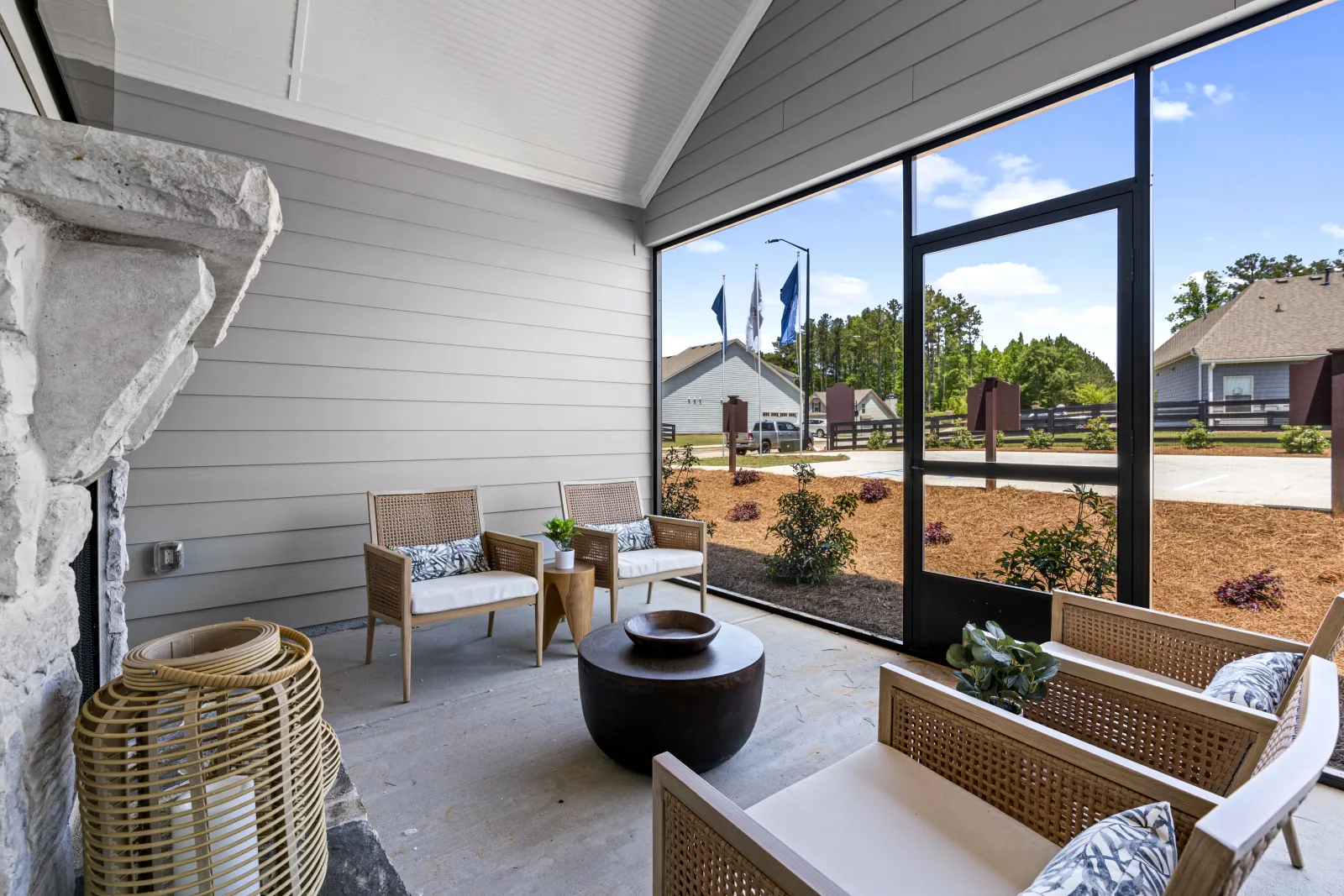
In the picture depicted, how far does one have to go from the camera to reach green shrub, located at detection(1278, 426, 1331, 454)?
221cm

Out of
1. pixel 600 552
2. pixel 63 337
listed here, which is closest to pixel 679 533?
pixel 600 552

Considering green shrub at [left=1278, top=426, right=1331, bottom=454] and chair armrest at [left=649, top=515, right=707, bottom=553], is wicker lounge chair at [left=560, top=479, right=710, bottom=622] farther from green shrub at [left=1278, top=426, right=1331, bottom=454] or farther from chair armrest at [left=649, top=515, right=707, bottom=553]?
green shrub at [left=1278, top=426, right=1331, bottom=454]

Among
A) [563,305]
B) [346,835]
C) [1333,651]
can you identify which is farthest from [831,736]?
[563,305]

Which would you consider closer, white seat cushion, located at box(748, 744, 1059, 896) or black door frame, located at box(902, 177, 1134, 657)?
white seat cushion, located at box(748, 744, 1059, 896)

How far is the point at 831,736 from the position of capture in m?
2.48

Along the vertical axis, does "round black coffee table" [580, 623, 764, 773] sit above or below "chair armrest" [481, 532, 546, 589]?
below

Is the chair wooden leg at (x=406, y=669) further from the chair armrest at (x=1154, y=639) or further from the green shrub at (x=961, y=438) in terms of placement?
the green shrub at (x=961, y=438)

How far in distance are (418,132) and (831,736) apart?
399cm

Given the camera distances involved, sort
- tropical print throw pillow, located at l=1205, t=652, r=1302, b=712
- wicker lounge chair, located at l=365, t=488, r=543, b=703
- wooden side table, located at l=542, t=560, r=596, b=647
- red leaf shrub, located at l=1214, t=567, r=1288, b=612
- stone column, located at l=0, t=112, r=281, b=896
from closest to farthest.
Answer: stone column, located at l=0, t=112, r=281, b=896 < tropical print throw pillow, located at l=1205, t=652, r=1302, b=712 < red leaf shrub, located at l=1214, t=567, r=1288, b=612 < wicker lounge chair, located at l=365, t=488, r=543, b=703 < wooden side table, located at l=542, t=560, r=596, b=647

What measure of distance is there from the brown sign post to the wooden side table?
1.47 meters

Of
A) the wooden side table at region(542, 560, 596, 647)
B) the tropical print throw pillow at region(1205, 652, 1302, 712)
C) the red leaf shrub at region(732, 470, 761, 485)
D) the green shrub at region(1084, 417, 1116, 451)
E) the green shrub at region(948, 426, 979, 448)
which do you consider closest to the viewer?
the tropical print throw pillow at region(1205, 652, 1302, 712)

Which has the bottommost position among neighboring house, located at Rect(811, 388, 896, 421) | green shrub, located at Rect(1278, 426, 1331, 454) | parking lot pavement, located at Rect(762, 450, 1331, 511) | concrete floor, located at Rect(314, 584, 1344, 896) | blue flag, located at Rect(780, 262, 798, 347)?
concrete floor, located at Rect(314, 584, 1344, 896)

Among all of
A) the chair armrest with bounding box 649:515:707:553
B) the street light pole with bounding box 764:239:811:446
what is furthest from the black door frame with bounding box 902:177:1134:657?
the chair armrest with bounding box 649:515:707:553

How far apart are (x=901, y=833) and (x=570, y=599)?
2395 mm
